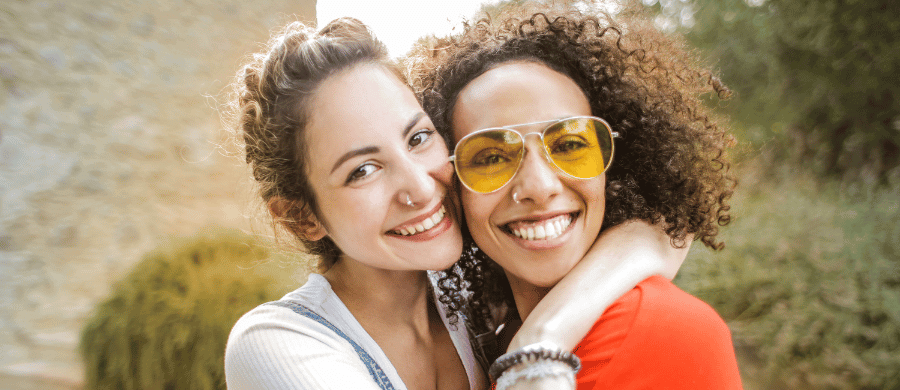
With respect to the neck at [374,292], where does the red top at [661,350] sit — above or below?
above

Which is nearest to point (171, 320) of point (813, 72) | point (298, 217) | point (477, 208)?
point (298, 217)

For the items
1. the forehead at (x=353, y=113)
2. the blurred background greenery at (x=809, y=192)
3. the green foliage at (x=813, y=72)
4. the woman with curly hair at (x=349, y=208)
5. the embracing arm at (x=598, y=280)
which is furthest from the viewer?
the green foliage at (x=813, y=72)

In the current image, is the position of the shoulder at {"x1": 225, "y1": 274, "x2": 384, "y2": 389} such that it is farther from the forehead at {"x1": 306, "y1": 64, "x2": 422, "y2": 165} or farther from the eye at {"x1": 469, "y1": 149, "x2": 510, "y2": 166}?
the eye at {"x1": 469, "y1": 149, "x2": 510, "y2": 166}

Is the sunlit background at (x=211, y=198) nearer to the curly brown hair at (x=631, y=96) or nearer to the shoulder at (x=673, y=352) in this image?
the curly brown hair at (x=631, y=96)

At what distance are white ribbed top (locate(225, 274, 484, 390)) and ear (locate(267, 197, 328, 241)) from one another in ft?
0.69

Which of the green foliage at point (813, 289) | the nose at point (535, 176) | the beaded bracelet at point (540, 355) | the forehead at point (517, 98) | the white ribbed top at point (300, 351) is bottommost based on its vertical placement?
the green foliage at point (813, 289)

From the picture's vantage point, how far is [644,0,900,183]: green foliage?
18.9ft

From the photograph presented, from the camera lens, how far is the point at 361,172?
1.71 metres

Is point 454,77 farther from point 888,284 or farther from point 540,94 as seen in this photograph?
point 888,284

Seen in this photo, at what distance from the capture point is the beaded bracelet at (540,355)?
1.33m

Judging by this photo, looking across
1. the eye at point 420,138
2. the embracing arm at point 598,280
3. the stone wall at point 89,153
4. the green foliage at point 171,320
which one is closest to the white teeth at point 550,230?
the embracing arm at point 598,280

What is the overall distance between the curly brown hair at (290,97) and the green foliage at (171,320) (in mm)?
1828

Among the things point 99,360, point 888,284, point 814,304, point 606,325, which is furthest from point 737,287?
point 99,360

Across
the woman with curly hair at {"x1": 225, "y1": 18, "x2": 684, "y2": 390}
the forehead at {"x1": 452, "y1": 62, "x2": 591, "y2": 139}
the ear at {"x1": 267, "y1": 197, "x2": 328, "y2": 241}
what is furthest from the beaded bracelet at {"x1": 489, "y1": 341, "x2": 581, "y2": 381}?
→ the ear at {"x1": 267, "y1": 197, "x2": 328, "y2": 241}
